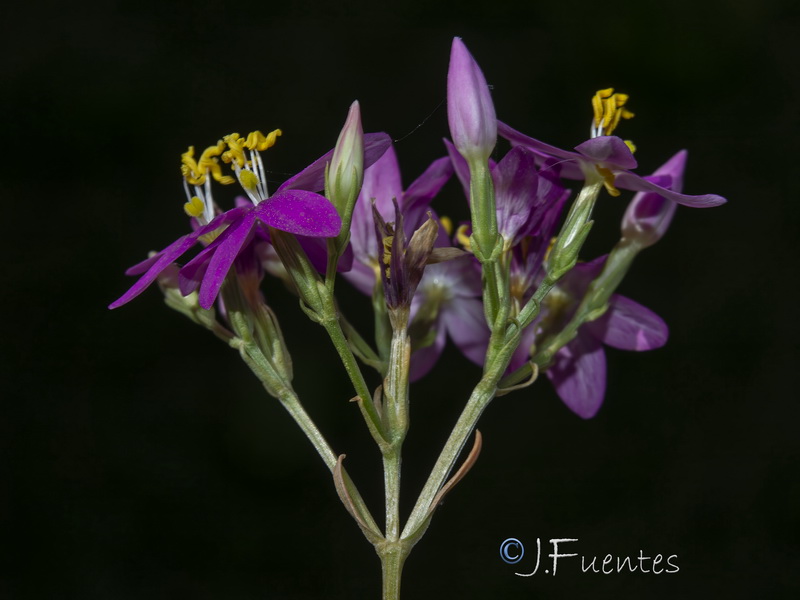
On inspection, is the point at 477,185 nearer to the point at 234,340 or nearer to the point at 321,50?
the point at 234,340

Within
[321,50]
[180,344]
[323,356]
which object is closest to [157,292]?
[180,344]

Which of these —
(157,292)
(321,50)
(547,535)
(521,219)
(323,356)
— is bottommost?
(547,535)

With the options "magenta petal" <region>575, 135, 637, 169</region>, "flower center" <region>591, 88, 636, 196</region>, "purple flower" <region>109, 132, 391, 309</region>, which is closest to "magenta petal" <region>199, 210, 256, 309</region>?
"purple flower" <region>109, 132, 391, 309</region>

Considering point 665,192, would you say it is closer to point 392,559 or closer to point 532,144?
point 532,144

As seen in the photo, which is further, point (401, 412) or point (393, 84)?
point (393, 84)

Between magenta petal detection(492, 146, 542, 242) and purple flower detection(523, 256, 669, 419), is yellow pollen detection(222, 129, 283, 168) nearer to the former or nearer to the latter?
magenta petal detection(492, 146, 542, 242)

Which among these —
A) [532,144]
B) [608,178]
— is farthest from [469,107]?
[608,178]

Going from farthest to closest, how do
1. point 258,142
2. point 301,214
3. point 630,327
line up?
1. point 630,327
2. point 258,142
3. point 301,214
